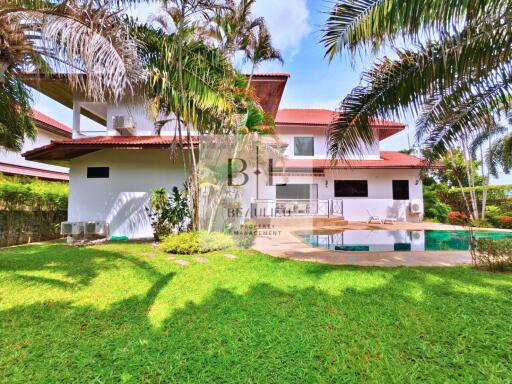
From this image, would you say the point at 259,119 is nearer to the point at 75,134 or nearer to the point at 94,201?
the point at 94,201

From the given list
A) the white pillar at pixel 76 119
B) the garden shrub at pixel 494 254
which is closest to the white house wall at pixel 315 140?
the white pillar at pixel 76 119

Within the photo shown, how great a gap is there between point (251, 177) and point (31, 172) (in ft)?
55.7

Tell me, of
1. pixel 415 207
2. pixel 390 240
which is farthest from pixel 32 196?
pixel 415 207

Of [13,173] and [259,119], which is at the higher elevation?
[259,119]

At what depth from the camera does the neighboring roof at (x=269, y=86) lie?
12641mm

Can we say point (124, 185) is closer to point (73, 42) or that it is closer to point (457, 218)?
point (73, 42)

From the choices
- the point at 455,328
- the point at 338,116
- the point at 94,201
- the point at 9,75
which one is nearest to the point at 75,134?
the point at 94,201

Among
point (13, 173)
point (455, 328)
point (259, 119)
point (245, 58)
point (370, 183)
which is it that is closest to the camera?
point (455, 328)

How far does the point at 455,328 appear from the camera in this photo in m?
3.83

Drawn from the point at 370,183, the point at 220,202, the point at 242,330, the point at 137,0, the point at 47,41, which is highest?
the point at 137,0

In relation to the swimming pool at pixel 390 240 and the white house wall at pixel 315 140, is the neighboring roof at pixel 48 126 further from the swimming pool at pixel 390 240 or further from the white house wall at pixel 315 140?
the swimming pool at pixel 390 240

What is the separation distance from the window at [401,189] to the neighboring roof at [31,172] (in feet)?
88.7

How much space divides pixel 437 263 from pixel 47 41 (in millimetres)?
10801

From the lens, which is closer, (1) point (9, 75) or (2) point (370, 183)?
(1) point (9, 75)
